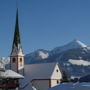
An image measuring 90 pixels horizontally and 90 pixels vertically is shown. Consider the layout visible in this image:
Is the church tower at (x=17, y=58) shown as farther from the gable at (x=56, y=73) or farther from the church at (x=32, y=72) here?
the gable at (x=56, y=73)

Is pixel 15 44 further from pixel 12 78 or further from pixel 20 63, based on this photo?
pixel 12 78

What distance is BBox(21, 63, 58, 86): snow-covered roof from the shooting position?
7712cm

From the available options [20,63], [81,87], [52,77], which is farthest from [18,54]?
[81,87]

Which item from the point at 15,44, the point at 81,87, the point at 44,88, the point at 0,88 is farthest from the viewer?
the point at 15,44

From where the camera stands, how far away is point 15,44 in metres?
81.2

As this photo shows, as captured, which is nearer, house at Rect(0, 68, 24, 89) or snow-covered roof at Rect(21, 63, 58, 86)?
house at Rect(0, 68, 24, 89)

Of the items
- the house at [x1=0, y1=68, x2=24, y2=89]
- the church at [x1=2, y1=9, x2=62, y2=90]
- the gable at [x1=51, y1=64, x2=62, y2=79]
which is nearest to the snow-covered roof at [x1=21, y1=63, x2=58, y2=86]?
the church at [x1=2, y1=9, x2=62, y2=90]

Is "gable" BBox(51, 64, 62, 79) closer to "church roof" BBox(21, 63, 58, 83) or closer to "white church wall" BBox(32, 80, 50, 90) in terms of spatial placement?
"church roof" BBox(21, 63, 58, 83)

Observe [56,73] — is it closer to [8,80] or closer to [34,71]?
[34,71]

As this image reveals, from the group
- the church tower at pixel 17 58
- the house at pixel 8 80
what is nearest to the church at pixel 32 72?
the church tower at pixel 17 58

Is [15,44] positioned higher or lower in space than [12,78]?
higher

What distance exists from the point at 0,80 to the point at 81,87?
85.9ft

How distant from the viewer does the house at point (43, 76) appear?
7594 centimetres

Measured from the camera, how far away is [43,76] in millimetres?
77125
